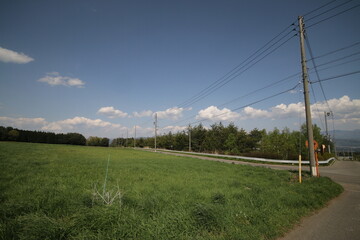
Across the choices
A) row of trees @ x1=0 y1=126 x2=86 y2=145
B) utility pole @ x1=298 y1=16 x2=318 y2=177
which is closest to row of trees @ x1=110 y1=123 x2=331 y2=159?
utility pole @ x1=298 y1=16 x2=318 y2=177

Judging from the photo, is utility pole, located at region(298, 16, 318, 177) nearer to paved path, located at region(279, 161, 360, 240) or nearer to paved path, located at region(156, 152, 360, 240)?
paved path, located at region(279, 161, 360, 240)

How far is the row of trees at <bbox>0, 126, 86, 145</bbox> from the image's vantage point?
75.9 meters

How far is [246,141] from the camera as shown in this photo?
52062 mm

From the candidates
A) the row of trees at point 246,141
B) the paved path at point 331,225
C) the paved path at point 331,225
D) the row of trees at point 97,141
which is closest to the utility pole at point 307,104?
the paved path at point 331,225

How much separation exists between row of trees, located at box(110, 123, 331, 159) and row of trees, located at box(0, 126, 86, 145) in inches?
2170

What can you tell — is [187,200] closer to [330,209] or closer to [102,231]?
[102,231]

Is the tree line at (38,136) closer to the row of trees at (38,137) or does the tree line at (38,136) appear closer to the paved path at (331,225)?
the row of trees at (38,137)

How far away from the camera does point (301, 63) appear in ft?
45.4

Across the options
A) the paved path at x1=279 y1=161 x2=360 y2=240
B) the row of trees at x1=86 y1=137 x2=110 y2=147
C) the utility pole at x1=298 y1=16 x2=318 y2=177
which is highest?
the utility pole at x1=298 y1=16 x2=318 y2=177

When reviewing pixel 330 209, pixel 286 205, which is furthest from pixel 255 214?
pixel 330 209

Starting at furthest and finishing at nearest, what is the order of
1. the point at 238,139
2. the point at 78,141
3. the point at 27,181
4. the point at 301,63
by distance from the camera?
the point at 78,141, the point at 238,139, the point at 301,63, the point at 27,181

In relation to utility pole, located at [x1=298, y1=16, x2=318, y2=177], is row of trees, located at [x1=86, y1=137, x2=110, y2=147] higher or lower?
lower

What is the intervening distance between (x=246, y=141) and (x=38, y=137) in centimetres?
9501

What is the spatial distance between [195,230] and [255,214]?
2061mm
